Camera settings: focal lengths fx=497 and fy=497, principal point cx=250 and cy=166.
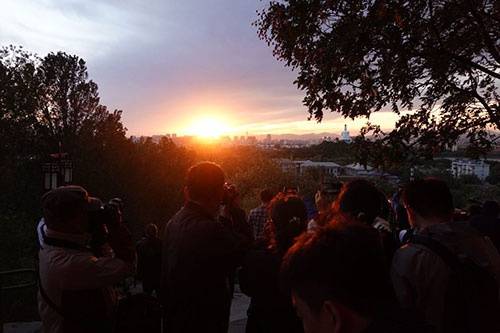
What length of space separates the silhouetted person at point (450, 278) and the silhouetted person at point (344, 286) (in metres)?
1.08

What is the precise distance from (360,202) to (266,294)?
75cm

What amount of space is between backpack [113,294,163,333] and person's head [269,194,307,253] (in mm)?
809

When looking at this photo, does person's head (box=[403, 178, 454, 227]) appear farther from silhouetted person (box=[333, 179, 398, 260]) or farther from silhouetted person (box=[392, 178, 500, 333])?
silhouetted person (box=[333, 179, 398, 260])

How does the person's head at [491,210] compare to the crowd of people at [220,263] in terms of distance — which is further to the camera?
the person's head at [491,210]

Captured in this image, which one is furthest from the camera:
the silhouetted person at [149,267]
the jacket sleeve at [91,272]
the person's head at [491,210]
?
the person's head at [491,210]

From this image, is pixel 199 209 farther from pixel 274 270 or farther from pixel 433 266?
pixel 433 266

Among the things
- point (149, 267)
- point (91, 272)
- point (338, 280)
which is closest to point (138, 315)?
point (91, 272)

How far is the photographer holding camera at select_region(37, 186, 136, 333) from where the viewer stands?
2.54 m

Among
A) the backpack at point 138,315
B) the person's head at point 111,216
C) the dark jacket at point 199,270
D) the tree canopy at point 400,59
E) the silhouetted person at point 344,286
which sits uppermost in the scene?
the tree canopy at point 400,59

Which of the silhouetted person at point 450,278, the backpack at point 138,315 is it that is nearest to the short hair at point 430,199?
the silhouetted person at point 450,278

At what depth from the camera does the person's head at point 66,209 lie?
2.57 m

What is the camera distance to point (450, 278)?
2207mm

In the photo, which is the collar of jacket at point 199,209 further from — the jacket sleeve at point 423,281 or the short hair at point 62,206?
the jacket sleeve at point 423,281

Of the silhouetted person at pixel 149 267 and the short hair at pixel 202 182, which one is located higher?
the short hair at pixel 202 182
